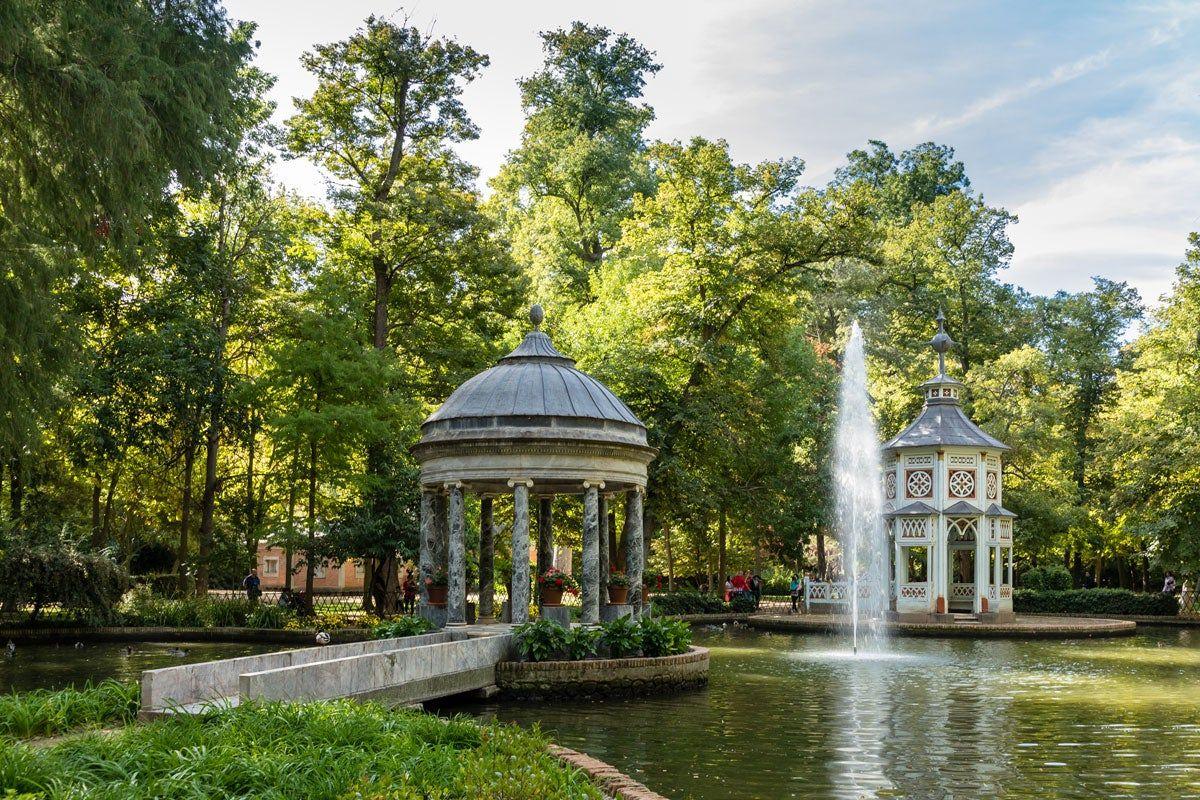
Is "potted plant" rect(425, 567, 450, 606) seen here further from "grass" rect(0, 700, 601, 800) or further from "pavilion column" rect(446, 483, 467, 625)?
"grass" rect(0, 700, 601, 800)

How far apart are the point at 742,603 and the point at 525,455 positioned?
831 inches

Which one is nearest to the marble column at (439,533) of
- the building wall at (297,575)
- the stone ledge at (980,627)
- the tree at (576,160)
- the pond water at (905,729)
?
the pond water at (905,729)

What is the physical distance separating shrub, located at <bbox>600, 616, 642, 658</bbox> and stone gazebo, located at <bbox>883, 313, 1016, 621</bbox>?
17223mm

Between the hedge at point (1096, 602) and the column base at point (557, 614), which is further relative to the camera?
the hedge at point (1096, 602)

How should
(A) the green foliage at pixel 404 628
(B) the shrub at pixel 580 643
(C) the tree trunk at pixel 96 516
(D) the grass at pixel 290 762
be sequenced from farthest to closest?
(C) the tree trunk at pixel 96 516, (A) the green foliage at pixel 404 628, (B) the shrub at pixel 580 643, (D) the grass at pixel 290 762

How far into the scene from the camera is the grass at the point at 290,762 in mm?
7066

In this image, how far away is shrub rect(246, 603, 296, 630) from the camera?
1104 inches

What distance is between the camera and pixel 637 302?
3666 cm

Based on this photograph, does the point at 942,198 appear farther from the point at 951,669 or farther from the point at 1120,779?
the point at 1120,779

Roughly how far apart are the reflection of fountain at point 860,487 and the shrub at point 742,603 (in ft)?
11.0

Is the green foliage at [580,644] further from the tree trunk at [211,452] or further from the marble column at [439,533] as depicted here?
the tree trunk at [211,452]

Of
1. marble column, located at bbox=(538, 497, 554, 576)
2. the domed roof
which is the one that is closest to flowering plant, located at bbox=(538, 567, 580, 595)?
the domed roof

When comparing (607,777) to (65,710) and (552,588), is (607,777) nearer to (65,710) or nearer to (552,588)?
(65,710)

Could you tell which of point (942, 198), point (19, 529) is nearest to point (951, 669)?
point (19, 529)
